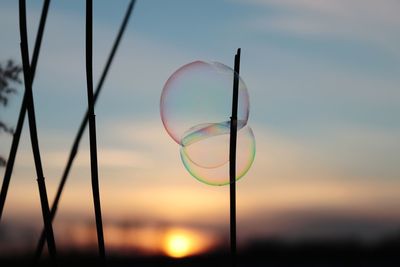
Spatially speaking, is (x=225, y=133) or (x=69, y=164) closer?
(x=69, y=164)

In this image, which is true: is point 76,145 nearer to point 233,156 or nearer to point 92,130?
point 92,130

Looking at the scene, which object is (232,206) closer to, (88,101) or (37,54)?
(88,101)

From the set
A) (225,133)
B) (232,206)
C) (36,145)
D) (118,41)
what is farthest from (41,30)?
(225,133)

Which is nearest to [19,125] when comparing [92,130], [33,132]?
[33,132]

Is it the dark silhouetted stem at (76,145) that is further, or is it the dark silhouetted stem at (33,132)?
the dark silhouetted stem at (76,145)

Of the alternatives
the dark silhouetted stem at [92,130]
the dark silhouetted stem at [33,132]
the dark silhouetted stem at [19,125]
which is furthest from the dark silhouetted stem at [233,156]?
the dark silhouetted stem at [19,125]

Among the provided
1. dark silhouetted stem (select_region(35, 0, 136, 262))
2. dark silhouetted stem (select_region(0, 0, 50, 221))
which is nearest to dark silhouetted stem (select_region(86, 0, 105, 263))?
dark silhouetted stem (select_region(35, 0, 136, 262))

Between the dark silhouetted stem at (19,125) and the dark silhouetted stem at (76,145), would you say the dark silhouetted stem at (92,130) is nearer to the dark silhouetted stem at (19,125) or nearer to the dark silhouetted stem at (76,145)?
→ the dark silhouetted stem at (76,145)

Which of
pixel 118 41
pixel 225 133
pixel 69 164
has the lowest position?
pixel 69 164

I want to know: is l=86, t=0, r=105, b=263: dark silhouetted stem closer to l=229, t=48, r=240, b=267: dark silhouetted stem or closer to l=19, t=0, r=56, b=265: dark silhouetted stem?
l=19, t=0, r=56, b=265: dark silhouetted stem
